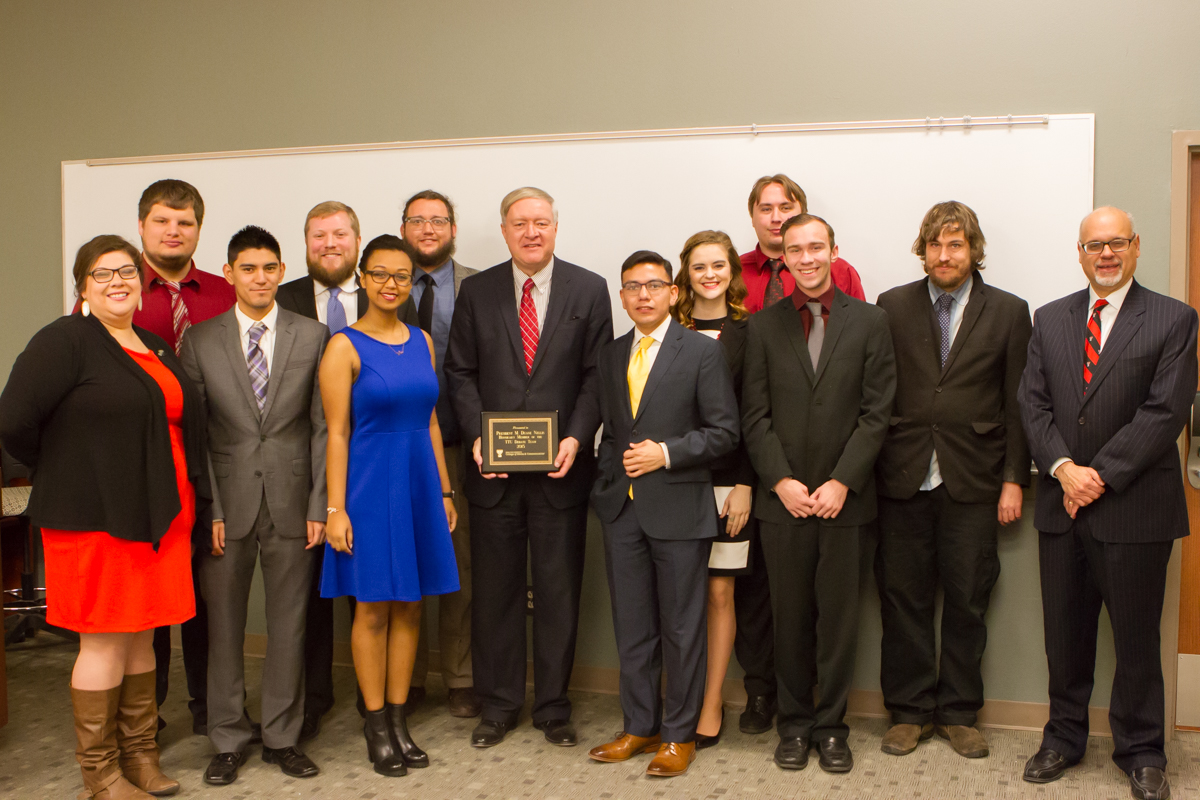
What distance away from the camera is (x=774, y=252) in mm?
3445

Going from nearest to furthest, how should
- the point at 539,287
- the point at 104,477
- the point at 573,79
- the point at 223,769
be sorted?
the point at 104,477, the point at 223,769, the point at 539,287, the point at 573,79

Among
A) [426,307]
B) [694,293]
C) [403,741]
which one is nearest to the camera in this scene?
[403,741]

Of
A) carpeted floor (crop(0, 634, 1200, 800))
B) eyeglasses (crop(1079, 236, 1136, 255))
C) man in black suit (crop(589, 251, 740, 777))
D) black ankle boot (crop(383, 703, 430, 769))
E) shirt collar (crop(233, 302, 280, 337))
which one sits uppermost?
eyeglasses (crop(1079, 236, 1136, 255))

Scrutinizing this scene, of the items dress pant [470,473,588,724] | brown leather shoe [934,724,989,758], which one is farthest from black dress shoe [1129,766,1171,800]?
dress pant [470,473,588,724]

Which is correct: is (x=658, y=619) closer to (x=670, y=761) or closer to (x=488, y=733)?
(x=670, y=761)

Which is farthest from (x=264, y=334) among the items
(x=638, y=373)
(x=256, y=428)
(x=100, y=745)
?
(x=100, y=745)

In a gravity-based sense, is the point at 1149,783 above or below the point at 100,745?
below

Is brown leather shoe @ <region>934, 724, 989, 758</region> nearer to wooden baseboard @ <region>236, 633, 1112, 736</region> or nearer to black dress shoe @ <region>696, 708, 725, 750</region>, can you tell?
wooden baseboard @ <region>236, 633, 1112, 736</region>

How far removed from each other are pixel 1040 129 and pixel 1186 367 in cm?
106

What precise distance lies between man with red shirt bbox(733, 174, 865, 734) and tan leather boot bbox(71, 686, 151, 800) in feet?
6.76

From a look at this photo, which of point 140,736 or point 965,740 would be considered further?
point 965,740

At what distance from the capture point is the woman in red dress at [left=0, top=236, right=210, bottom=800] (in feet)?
8.68

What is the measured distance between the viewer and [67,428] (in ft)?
8.75

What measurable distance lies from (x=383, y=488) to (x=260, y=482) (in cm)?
41
